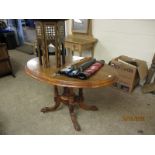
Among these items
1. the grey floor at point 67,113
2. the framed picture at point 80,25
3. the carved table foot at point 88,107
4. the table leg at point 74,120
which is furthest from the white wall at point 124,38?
the table leg at point 74,120

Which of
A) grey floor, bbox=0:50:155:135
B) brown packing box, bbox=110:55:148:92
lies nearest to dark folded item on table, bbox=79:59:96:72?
grey floor, bbox=0:50:155:135

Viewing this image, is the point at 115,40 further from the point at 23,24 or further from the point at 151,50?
the point at 23,24

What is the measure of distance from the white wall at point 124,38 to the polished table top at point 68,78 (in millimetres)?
1281

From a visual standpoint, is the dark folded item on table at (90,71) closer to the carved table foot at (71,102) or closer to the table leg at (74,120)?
the carved table foot at (71,102)

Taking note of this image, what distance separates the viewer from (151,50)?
2.62 metres

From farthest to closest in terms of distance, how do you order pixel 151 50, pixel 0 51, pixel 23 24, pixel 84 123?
pixel 23 24 → pixel 0 51 → pixel 151 50 → pixel 84 123

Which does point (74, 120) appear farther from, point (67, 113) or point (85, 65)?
point (85, 65)

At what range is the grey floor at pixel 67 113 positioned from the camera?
6.15ft

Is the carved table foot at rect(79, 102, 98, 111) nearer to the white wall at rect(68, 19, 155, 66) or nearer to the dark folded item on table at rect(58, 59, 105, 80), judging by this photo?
the dark folded item on table at rect(58, 59, 105, 80)

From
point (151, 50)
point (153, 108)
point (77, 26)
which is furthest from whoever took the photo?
point (77, 26)
